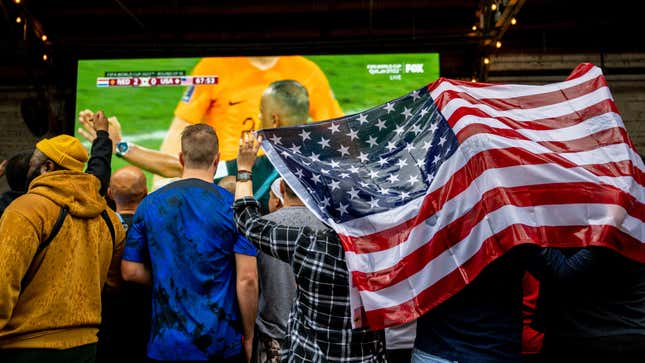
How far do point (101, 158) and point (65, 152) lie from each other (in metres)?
0.37

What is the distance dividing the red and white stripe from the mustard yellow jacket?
1073 millimetres

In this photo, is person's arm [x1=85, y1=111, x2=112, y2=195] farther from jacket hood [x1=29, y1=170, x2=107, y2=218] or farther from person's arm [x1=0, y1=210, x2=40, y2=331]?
person's arm [x1=0, y1=210, x2=40, y2=331]

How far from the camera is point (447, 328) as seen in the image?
2.08 m

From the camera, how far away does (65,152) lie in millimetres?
2473

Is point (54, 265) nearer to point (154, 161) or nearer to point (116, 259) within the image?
point (116, 259)

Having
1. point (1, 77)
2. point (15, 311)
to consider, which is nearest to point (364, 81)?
point (15, 311)

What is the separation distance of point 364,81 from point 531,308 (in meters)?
4.02

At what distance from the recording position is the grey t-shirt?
2854 millimetres

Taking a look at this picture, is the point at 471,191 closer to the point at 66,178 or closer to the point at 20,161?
the point at 66,178

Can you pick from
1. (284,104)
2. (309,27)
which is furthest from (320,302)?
(309,27)

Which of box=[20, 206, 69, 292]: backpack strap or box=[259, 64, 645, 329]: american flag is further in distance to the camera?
box=[20, 206, 69, 292]: backpack strap

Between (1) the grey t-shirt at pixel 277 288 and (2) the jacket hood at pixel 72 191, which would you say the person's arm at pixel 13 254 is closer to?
(2) the jacket hood at pixel 72 191

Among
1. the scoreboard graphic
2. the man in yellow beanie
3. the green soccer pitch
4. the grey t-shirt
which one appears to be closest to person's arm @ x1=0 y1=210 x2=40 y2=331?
the man in yellow beanie

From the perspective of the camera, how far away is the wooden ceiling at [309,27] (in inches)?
275
